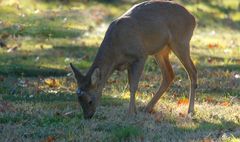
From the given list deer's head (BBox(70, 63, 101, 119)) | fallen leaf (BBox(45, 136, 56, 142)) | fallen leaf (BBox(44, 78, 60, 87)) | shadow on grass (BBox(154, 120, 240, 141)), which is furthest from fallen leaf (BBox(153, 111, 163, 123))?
fallen leaf (BBox(44, 78, 60, 87))

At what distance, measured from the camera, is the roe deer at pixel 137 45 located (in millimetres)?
11992

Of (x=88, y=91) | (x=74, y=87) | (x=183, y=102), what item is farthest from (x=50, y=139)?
(x=74, y=87)

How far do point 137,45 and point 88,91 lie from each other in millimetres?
1403

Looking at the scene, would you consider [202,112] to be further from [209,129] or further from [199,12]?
[199,12]

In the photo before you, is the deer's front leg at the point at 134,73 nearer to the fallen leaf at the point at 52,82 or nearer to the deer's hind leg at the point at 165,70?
the deer's hind leg at the point at 165,70

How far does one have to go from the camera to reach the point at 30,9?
101 ft

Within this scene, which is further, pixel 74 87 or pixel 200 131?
pixel 74 87

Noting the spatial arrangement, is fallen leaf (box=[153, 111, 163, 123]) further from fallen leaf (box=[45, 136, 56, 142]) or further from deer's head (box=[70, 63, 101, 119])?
fallen leaf (box=[45, 136, 56, 142])

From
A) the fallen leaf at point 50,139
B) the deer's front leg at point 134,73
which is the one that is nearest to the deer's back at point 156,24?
the deer's front leg at point 134,73

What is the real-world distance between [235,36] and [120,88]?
45.7ft

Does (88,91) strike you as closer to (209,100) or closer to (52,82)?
(209,100)

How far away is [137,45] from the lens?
41.3ft

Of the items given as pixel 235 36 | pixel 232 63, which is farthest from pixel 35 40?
pixel 235 36

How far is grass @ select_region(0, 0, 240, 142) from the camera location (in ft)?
34.2
